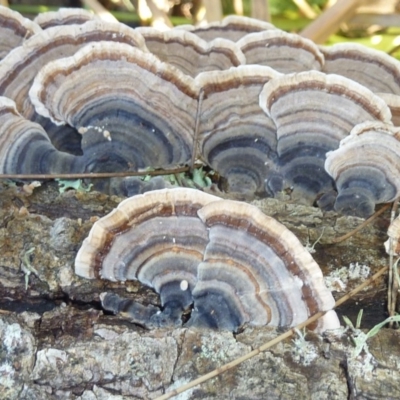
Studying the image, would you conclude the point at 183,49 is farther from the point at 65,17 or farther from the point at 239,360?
the point at 239,360

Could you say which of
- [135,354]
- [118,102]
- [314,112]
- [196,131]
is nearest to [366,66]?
[314,112]

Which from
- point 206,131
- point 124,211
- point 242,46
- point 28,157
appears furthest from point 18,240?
point 242,46

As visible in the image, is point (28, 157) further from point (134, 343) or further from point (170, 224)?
point (134, 343)

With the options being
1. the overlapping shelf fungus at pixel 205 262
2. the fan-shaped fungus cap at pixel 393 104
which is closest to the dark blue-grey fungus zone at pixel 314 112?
the fan-shaped fungus cap at pixel 393 104

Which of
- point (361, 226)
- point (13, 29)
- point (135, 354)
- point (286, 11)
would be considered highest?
point (286, 11)

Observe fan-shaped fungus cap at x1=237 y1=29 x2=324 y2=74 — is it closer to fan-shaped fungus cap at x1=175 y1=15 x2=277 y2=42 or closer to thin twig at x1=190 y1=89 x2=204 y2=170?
fan-shaped fungus cap at x1=175 y1=15 x2=277 y2=42

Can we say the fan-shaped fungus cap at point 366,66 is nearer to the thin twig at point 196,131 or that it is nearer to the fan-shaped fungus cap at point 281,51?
the fan-shaped fungus cap at point 281,51

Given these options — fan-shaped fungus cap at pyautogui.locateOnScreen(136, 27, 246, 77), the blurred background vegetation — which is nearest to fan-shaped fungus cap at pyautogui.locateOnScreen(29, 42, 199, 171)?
fan-shaped fungus cap at pyautogui.locateOnScreen(136, 27, 246, 77)
